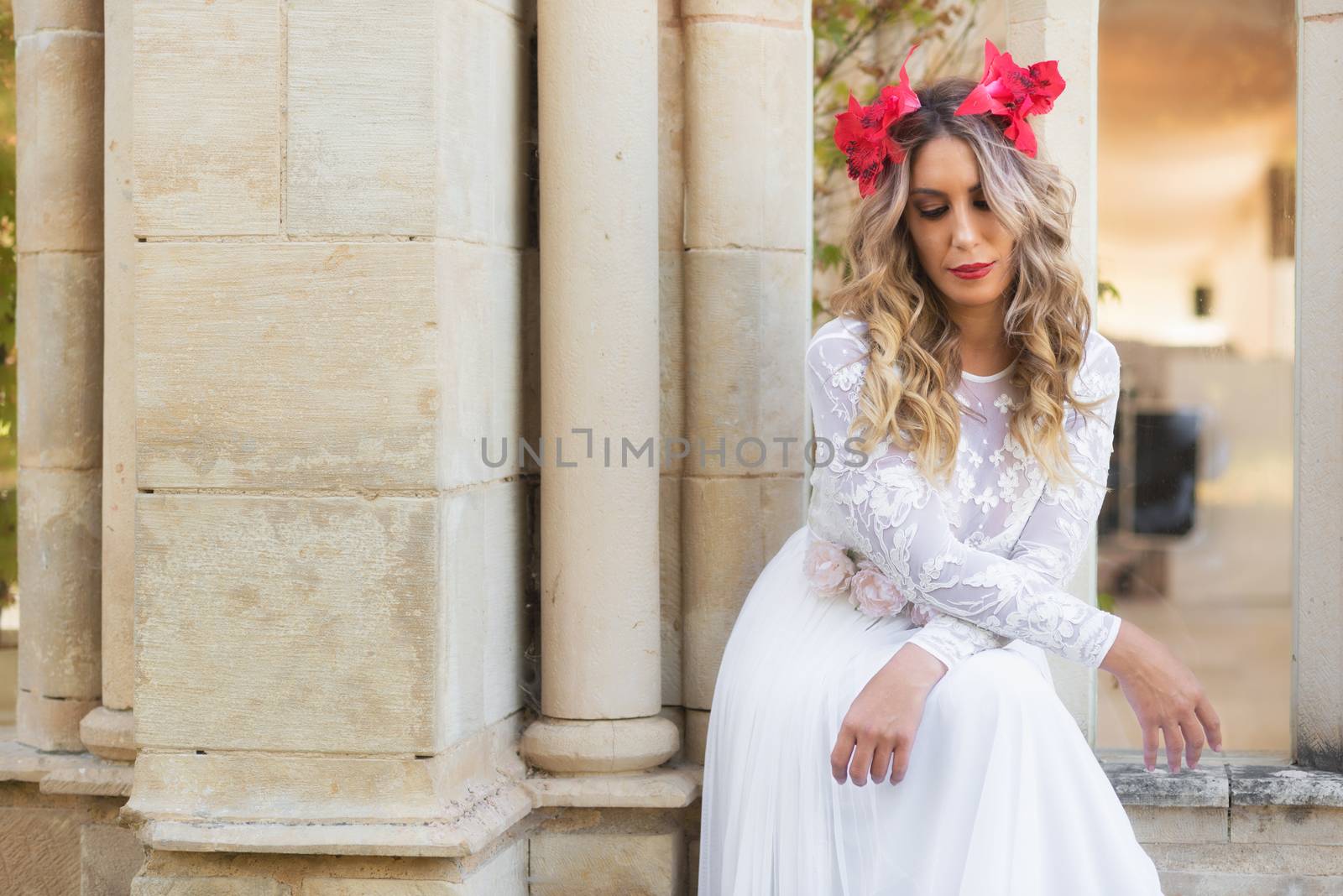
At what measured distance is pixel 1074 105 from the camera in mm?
2467

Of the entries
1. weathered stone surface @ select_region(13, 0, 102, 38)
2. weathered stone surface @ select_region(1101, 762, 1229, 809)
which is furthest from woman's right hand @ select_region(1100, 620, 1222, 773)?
weathered stone surface @ select_region(13, 0, 102, 38)

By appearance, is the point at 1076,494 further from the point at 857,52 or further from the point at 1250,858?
the point at 857,52

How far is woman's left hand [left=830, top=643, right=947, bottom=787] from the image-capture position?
70.0 inches

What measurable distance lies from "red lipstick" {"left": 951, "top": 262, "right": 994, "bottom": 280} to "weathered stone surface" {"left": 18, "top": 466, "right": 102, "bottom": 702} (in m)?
1.70

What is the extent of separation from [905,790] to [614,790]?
0.68 m

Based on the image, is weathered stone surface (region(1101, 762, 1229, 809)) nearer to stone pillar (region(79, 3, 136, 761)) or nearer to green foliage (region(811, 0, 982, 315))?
green foliage (region(811, 0, 982, 315))

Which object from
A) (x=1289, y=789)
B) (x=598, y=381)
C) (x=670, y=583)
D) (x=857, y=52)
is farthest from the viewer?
(x=857, y=52)

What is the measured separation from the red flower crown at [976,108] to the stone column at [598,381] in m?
0.42

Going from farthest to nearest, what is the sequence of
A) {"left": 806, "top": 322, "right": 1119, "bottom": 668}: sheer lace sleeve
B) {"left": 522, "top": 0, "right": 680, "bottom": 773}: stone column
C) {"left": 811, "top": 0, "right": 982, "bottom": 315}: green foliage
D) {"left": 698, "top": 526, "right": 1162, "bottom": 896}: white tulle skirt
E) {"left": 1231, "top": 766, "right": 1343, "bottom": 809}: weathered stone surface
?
{"left": 811, "top": 0, "right": 982, "bottom": 315}: green foliage < {"left": 1231, "top": 766, "right": 1343, "bottom": 809}: weathered stone surface < {"left": 522, "top": 0, "right": 680, "bottom": 773}: stone column < {"left": 806, "top": 322, "right": 1119, "bottom": 668}: sheer lace sleeve < {"left": 698, "top": 526, "right": 1162, "bottom": 896}: white tulle skirt

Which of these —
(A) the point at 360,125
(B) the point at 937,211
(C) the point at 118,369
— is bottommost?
(C) the point at 118,369

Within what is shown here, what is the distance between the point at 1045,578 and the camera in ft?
6.65

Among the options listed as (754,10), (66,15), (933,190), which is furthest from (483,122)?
(66,15)

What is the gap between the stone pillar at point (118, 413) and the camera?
238cm

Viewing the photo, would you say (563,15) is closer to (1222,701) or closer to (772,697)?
(772,697)
